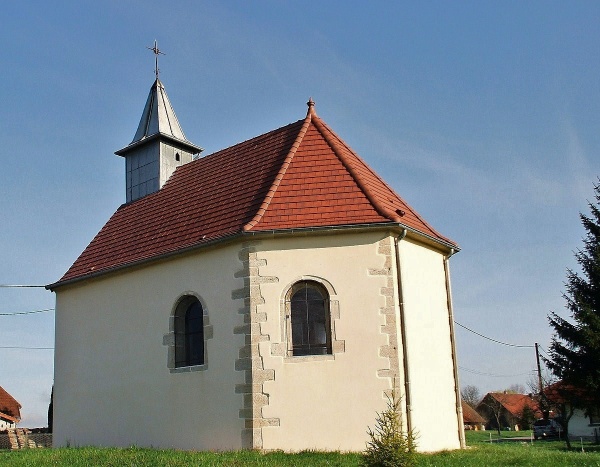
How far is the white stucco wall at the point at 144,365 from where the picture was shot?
1392cm

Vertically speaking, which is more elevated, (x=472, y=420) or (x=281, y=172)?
(x=281, y=172)

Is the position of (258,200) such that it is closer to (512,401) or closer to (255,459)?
(255,459)

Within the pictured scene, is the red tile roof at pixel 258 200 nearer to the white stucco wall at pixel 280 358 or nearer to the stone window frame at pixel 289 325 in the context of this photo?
the white stucco wall at pixel 280 358

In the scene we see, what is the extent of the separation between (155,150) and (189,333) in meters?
7.49

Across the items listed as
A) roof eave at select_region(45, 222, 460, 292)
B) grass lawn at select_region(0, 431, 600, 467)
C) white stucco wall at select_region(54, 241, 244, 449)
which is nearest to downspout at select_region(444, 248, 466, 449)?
roof eave at select_region(45, 222, 460, 292)

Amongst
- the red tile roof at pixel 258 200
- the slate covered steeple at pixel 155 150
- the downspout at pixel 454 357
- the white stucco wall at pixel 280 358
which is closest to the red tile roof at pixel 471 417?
the slate covered steeple at pixel 155 150

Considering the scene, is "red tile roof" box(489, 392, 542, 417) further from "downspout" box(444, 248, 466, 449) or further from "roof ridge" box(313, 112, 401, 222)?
"roof ridge" box(313, 112, 401, 222)

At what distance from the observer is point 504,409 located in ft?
199

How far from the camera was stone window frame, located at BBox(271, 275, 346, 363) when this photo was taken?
1327 cm

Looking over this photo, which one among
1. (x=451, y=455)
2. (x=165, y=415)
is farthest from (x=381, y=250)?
(x=165, y=415)

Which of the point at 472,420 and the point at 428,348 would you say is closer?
the point at 428,348

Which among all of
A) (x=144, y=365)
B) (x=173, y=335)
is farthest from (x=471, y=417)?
(x=173, y=335)

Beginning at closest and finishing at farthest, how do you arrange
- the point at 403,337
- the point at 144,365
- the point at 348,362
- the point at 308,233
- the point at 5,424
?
the point at 348,362
the point at 403,337
the point at 308,233
the point at 144,365
the point at 5,424

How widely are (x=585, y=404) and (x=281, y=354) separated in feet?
47.9
